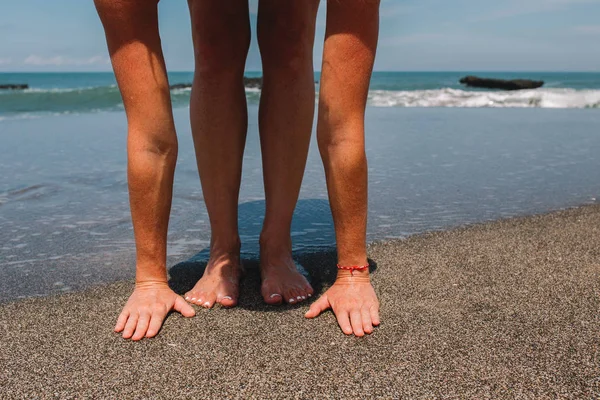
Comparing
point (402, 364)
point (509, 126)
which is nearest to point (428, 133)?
point (509, 126)

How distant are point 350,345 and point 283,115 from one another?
912mm

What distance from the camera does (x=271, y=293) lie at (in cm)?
200

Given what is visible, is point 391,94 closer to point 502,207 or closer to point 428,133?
point 428,133

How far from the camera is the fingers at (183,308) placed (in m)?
1.87

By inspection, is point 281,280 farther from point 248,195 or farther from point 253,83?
point 253,83

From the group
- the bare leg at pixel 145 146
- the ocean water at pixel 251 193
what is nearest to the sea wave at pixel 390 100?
the ocean water at pixel 251 193

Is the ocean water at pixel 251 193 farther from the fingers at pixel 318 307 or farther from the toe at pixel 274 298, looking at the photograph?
the fingers at pixel 318 307

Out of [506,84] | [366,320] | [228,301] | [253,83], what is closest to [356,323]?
[366,320]

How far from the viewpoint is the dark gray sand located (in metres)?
1.42

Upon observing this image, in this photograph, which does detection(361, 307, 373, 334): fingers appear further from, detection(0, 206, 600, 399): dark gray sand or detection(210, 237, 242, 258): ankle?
detection(210, 237, 242, 258): ankle

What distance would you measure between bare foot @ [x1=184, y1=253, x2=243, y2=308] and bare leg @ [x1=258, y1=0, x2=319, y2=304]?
104 mm

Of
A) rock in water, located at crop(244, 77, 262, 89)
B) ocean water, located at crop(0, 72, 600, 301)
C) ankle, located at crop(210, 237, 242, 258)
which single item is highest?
ankle, located at crop(210, 237, 242, 258)

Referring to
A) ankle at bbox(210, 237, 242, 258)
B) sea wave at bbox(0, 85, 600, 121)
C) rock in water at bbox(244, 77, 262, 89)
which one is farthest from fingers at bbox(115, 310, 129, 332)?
rock in water at bbox(244, 77, 262, 89)

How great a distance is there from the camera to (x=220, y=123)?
2102mm
